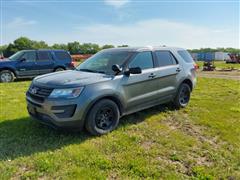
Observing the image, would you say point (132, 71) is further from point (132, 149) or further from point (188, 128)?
point (188, 128)

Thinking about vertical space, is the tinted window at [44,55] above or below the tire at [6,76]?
above

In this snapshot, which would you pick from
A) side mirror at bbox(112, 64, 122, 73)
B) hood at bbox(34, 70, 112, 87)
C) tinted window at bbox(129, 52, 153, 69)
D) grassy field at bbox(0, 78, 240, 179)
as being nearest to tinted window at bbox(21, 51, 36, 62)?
grassy field at bbox(0, 78, 240, 179)

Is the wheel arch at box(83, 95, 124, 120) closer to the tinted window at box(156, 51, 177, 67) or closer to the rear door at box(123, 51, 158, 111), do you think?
the rear door at box(123, 51, 158, 111)

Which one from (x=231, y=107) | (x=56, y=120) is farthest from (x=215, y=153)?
(x=231, y=107)

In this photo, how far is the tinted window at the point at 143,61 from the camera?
529 centimetres

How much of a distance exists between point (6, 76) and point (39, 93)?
9.02 metres

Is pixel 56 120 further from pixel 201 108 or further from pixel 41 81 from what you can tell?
pixel 201 108

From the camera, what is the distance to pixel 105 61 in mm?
5504

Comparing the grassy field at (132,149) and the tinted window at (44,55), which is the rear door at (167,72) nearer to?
the grassy field at (132,149)

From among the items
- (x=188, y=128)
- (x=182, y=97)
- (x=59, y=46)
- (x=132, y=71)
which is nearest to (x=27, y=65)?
(x=182, y=97)

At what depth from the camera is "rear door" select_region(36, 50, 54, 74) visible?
13.0 m

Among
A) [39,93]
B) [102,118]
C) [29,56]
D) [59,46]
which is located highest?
[59,46]

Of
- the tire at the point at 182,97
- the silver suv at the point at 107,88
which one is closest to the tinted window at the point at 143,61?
the silver suv at the point at 107,88

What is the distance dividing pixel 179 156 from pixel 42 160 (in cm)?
215
